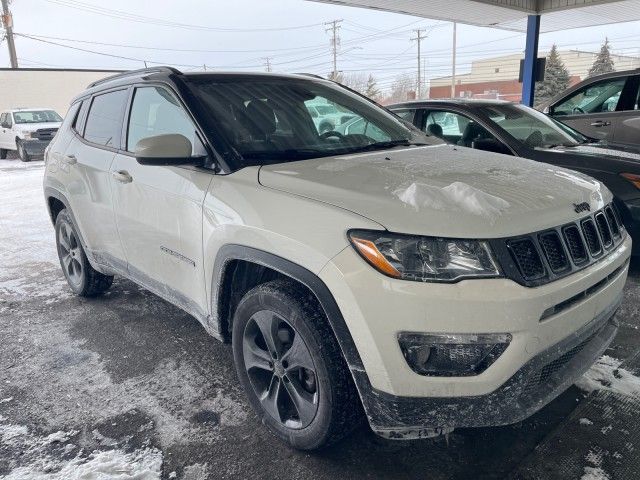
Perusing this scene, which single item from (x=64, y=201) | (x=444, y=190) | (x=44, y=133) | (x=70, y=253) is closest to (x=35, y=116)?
(x=44, y=133)

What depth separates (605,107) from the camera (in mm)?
7355

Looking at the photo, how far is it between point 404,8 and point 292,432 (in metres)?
11.4

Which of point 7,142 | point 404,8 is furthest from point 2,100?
point 404,8

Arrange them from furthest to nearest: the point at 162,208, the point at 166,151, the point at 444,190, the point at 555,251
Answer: the point at 162,208, the point at 166,151, the point at 444,190, the point at 555,251

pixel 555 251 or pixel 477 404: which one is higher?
pixel 555 251

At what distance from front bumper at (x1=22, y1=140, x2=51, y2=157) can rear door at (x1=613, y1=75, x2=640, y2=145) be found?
16.1 meters

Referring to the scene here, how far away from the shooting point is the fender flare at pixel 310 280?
1.93m

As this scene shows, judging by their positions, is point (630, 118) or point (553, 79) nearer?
point (630, 118)

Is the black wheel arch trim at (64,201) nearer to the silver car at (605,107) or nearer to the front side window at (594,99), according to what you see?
the silver car at (605,107)

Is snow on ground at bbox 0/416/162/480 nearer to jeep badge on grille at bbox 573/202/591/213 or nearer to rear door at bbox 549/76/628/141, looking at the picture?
jeep badge on grille at bbox 573/202/591/213

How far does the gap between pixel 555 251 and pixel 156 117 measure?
231cm

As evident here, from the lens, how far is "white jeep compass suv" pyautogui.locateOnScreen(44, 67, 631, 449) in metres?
1.83

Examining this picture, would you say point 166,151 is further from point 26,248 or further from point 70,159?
point 26,248

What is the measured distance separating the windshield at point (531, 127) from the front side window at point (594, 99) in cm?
241
